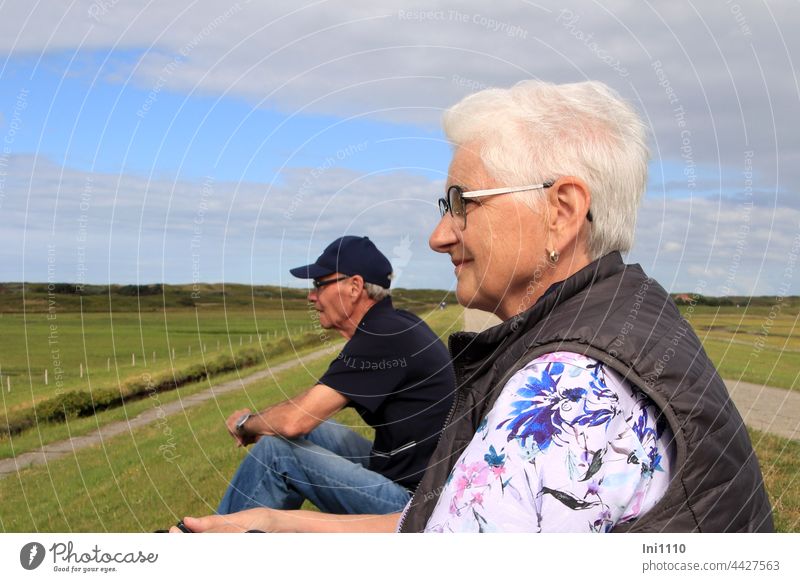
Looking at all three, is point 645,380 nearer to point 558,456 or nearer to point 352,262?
point 558,456

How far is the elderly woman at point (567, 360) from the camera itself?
70.3 inches

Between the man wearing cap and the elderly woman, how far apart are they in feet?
4.06

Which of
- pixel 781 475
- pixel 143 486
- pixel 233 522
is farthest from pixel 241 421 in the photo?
pixel 781 475

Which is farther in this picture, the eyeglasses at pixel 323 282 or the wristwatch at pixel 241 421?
the eyeglasses at pixel 323 282

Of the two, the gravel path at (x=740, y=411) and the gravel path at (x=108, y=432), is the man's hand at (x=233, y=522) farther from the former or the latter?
the gravel path at (x=108, y=432)

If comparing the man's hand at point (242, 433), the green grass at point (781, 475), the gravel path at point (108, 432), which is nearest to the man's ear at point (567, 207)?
the man's hand at point (242, 433)

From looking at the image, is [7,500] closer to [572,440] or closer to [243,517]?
[243,517]

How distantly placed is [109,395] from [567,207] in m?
13.0

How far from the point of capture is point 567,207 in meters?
2.27

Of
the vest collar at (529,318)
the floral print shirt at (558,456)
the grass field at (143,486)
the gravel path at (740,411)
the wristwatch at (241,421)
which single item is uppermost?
the vest collar at (529,318)

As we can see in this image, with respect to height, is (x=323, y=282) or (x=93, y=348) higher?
(x=323, y=282)

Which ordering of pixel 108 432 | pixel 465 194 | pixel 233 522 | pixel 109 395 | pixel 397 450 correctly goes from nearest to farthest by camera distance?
1. pixel 465 194
2. pixel 233 522
3. pixel 397 450
4. pixel 108 432
5. pixel 109 395

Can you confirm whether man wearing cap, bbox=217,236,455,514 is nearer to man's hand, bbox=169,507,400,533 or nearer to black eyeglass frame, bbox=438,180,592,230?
man's hand, bbox=169,507,400,533
